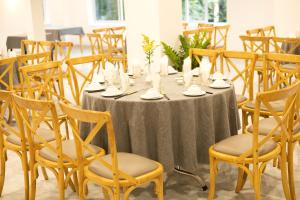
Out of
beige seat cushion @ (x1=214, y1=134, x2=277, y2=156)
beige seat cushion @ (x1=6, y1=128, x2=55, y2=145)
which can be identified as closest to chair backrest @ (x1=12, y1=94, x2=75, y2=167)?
beige seat cushion @ (x1=6, y1=128, x2=55, y2=145)

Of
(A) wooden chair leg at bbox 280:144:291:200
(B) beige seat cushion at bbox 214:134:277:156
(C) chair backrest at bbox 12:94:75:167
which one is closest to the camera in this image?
(C) chair backrest at bbox 12:94:75:167

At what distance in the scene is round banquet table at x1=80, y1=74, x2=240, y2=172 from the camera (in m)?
3.41

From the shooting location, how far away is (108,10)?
15258mm

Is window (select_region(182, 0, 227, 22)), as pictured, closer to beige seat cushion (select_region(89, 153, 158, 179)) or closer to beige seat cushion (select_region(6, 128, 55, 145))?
beige seat cushion (select_region(6, 128, 55, 145))

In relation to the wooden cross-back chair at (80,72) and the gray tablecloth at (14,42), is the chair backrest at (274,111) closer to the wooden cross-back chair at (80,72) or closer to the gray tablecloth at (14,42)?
the wooden cross-back chair at (80,72)

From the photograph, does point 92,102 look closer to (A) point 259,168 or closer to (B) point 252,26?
(A) point 259,168

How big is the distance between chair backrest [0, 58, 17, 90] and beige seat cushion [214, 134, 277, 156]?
3.05 meters

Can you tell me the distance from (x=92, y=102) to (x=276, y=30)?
5.78 m

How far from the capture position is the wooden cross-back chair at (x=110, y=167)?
2.71 m

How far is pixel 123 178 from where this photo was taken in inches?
113

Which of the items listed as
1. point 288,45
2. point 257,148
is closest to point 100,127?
point 257,148

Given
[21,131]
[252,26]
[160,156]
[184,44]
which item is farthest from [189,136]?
[252,26]

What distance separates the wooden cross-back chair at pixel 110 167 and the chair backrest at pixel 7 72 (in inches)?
104

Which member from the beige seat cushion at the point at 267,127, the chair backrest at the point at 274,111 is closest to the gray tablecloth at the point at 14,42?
the beige seat cushion at the point at 267,127
